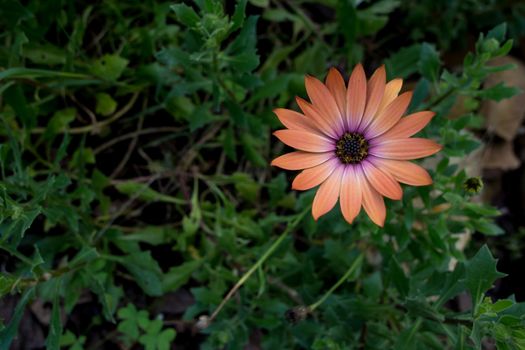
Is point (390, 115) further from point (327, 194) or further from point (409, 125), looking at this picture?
point (327, 194)

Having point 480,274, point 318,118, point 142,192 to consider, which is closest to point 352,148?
point 318,118

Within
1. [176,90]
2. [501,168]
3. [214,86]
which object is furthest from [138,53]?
[501,168]

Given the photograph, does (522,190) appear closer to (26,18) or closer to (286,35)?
(286,35)

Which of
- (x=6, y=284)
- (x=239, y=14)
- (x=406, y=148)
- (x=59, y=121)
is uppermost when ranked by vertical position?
(x=239, y=14)

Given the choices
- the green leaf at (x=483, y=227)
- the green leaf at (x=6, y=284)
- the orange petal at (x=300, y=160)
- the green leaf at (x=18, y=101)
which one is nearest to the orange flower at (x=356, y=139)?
the orange petal at (x=300, y=160)

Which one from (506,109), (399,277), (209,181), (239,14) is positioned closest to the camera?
(239,14)

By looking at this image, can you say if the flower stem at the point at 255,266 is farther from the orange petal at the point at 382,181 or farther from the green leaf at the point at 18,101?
the green leaf at the point at 18,101

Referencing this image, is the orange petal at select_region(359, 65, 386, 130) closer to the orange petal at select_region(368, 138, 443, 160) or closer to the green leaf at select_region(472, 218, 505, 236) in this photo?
the orange petal at select_region(368, 138, 443, 160)
